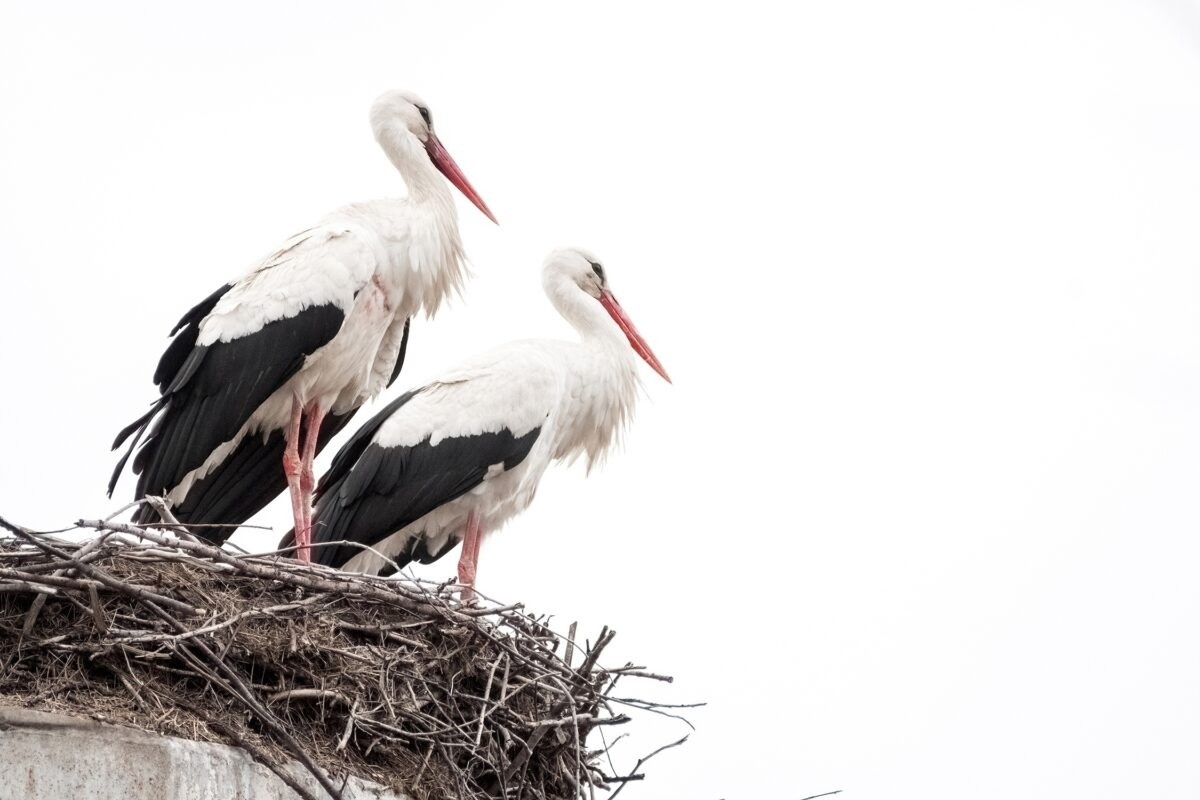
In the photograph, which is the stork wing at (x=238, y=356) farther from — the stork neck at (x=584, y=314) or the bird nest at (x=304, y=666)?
the bird nest at (x=304, y=666)

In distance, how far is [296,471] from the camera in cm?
720

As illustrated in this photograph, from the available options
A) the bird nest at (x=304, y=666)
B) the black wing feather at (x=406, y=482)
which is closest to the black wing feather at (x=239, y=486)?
the black wing feather at (x=406, y=482)

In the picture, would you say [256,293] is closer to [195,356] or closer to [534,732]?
[195,356]

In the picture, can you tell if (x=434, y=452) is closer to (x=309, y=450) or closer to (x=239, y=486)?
(x=309, y=450)

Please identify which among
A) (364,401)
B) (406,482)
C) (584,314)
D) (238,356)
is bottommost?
(406,482)

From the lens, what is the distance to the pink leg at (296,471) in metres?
7.09

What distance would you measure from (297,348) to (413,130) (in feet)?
4.29

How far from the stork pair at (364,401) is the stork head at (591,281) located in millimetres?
346

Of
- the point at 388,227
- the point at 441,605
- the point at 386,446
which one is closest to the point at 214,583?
the point at 441,605

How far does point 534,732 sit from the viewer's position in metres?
5.58

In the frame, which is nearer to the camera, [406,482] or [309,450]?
[406,482]

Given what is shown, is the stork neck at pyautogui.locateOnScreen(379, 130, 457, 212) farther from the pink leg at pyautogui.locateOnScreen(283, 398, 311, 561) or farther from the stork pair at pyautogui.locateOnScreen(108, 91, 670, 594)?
the pink leg at pyautogui.locateOnScreen(283, 398, 311, 561)

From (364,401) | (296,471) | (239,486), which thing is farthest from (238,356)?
(364,401)

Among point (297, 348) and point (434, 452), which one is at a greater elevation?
point (297, 348)
